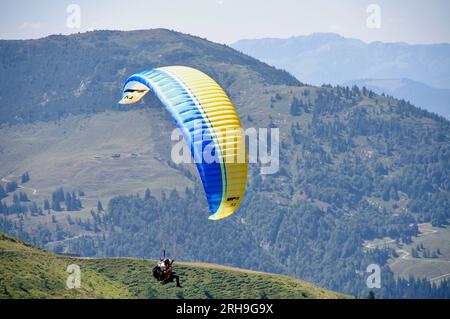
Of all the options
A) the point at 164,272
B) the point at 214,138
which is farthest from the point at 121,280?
the point at 214,138

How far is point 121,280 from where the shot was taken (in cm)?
14612

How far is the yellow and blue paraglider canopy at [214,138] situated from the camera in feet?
215

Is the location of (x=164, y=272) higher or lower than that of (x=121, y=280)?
higher

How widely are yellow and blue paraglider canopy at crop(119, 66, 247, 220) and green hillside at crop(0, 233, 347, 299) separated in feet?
165

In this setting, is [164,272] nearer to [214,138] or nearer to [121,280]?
[214,138]

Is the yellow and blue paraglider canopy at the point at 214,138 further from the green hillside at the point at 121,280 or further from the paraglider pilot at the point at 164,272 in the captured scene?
the green hillside at the point at 121,280

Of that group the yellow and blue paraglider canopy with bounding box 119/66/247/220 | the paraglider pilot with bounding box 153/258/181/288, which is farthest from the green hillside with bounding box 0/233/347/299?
the yellow and blue paraglider canopy with bounding box 119/66/247/220

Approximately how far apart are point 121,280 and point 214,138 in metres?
84.4

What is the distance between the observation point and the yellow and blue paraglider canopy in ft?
215

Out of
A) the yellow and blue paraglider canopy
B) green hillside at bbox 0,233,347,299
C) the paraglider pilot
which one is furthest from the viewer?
green hillside at bbox 0,233,347,299

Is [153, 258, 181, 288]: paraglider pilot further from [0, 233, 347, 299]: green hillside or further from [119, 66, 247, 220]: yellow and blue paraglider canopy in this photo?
[0, 233, 347, 299]: green hillside

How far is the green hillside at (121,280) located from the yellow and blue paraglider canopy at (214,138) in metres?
50.2

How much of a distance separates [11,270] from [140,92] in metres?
51.4

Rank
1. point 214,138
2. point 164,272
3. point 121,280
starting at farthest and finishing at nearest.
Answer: point 121,280, point 164,272, point 214,138
